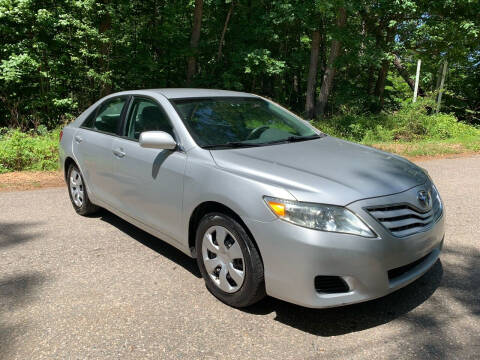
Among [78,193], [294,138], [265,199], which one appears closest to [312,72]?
[78,193]

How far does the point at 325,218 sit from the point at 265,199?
16.5 inches

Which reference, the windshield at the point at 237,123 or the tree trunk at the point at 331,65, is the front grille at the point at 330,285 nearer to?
the windshield at the point at 237,123

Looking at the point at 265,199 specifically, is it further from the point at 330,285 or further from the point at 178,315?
the point at 178,315

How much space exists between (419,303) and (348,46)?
13.8m

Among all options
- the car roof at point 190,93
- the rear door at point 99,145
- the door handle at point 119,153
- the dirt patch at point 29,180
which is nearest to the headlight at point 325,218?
the car roof at point 190,93

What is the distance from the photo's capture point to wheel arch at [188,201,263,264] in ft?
10.2

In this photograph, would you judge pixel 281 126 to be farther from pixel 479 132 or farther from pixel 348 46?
pixel 348 46

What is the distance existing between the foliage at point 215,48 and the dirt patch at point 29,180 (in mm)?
3861

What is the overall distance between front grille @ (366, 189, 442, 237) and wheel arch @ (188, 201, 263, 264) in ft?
2.81

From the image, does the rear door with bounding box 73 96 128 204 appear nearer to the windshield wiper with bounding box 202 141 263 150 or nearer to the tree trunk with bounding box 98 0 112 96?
the windshield wiper with bounding box 202 141 263 150

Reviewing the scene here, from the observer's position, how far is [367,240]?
278cm

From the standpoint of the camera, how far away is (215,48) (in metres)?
18.3

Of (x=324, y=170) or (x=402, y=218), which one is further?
(x=324, y=170)

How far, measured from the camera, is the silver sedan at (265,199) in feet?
9.25
